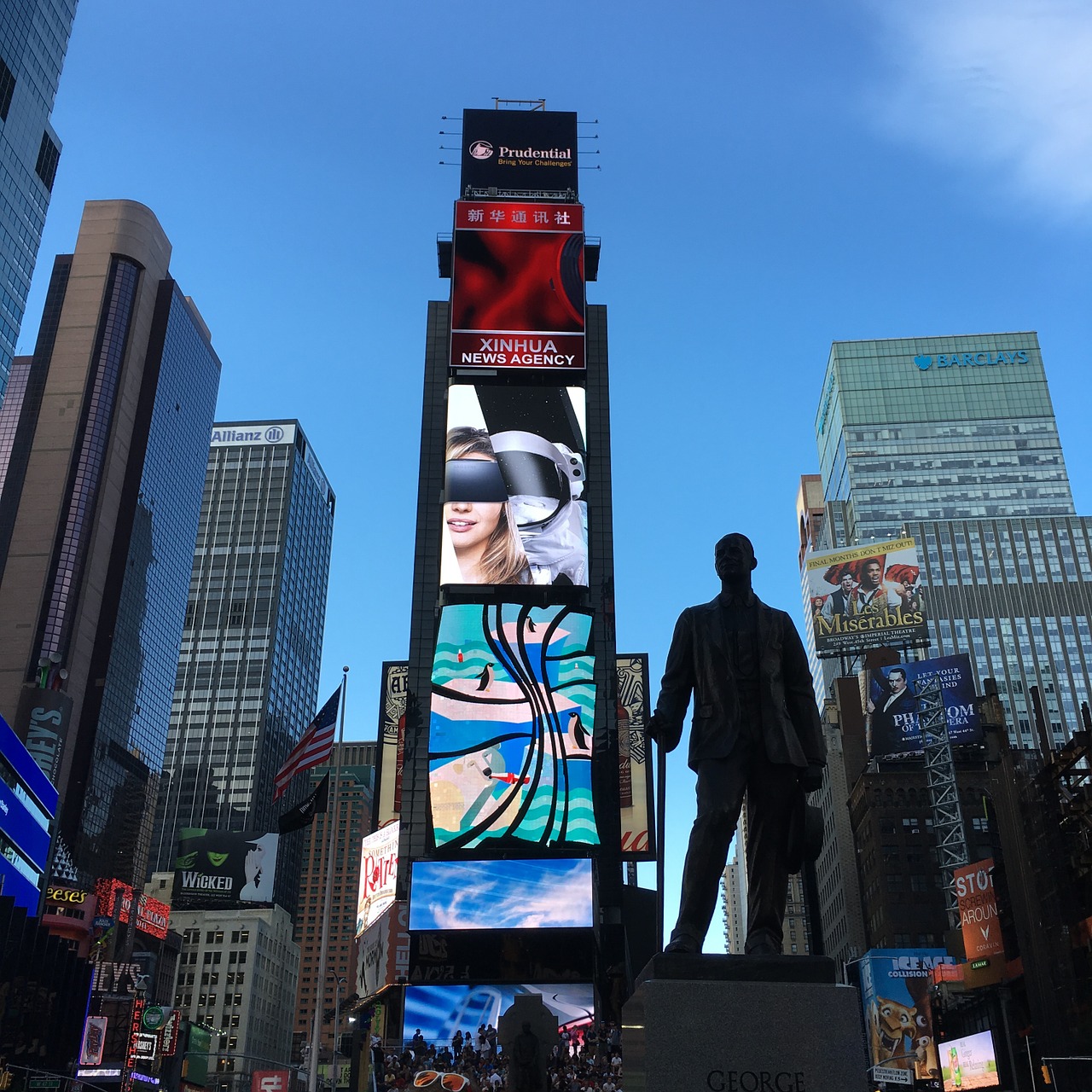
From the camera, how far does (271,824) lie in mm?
185875

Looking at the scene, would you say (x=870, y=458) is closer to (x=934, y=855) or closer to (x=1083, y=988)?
(x=934, y=855)

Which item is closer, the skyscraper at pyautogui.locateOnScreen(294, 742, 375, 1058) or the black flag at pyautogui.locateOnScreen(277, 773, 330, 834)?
the black flag at pyautogui.locateOnScreen(277, 773, 330, 834)

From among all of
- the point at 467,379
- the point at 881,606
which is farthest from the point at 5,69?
the point at 881,606

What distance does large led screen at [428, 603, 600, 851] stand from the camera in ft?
195

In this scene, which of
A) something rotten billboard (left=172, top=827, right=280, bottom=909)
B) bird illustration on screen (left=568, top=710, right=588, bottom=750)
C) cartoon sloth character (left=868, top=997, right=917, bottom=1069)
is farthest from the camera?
something rotten billboard (left=172, top=827, right=280, bottom=909)

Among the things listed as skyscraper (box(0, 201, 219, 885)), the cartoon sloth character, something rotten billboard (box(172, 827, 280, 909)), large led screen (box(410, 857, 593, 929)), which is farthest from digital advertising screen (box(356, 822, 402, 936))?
skyscraper (box(0, 201, 219, 885))

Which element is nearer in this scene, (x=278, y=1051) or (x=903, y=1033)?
(x=903, y=1033)

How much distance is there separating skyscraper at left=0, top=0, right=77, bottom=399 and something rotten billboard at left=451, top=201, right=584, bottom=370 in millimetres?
42695

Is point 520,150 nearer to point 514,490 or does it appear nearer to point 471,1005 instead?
point 514,490

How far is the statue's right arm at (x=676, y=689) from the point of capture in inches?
351

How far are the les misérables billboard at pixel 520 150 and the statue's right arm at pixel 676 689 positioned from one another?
259ft

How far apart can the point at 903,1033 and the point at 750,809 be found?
69.0 m

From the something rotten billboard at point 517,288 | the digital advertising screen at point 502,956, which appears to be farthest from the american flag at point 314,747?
the something rotten billboard at point 517,288

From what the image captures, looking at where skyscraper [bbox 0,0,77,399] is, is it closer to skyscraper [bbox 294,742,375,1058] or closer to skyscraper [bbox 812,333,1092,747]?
skyscraper [bbox 294,742,375,1058]
